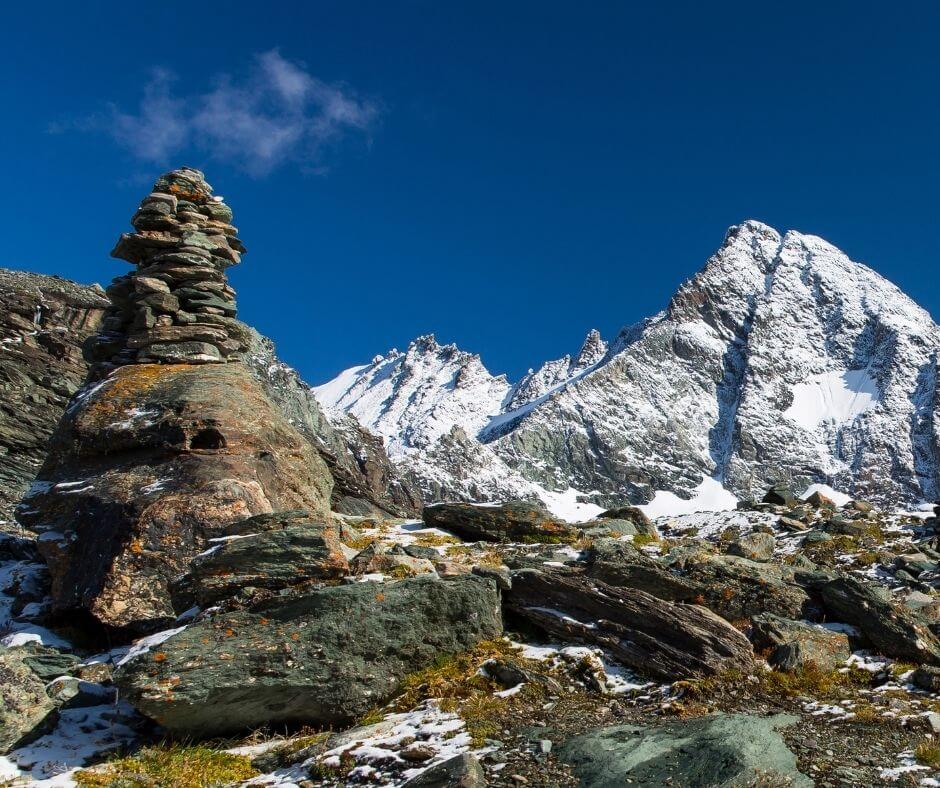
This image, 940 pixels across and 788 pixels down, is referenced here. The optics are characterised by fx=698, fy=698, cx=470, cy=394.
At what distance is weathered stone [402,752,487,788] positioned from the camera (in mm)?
6945

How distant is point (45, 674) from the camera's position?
10664mm

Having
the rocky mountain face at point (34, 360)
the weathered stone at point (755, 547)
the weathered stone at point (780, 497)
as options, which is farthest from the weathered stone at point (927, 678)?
the rocky mountain face at point (34, 360)

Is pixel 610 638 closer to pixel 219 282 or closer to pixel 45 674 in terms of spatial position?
pixel 45 674

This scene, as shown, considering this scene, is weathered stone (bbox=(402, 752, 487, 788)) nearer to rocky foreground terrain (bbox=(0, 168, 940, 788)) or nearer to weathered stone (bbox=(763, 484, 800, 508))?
A: rocky foreground terrain (bbox=(0, 168, 940, 788))

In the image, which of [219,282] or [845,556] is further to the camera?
[219,282]

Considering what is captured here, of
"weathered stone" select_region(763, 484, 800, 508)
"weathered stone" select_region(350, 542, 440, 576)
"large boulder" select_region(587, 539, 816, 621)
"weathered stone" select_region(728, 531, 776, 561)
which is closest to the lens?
"large boulder" select_region(587, 539, 816, 621)

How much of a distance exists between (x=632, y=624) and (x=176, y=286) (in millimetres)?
16443

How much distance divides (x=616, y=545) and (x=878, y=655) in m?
4.96

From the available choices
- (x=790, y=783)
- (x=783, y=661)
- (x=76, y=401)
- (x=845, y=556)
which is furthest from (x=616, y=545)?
(x=76, y=401)

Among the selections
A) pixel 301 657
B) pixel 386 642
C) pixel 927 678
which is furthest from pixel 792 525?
pixel 301 657

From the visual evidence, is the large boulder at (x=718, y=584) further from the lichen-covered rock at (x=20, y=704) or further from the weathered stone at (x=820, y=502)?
the weathered stone at (x=820, y=502)

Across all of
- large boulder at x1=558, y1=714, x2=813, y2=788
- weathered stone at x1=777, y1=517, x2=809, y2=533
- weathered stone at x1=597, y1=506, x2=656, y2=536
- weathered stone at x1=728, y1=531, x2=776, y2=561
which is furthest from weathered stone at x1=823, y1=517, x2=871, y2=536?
large boulder at x1=558, y1=714, x2=813, y2=788

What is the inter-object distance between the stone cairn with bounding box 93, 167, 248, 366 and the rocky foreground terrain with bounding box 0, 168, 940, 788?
2.02 meters

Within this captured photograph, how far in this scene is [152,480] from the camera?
47.6 feet
